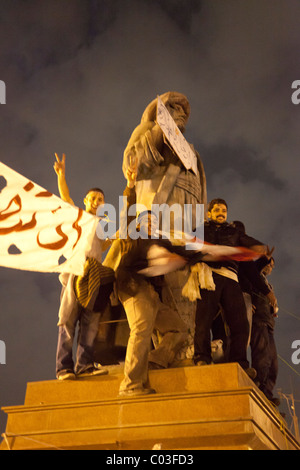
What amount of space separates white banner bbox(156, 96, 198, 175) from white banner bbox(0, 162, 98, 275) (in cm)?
296

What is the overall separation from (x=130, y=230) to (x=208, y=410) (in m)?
2.38

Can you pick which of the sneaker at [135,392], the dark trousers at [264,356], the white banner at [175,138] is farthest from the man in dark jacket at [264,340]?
the white banner at [175,138]

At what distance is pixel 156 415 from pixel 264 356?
2.20 meters

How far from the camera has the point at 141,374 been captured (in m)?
6.98

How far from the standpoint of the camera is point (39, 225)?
7734 millimetres

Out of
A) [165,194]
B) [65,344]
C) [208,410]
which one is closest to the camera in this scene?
[208,410]

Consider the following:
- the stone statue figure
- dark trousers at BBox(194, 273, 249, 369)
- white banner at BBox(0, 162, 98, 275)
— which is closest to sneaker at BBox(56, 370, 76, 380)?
white banner at BBox(0, 162, 98, 275)

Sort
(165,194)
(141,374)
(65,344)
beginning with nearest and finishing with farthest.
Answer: (141,374) → (65,344) → (165,194)

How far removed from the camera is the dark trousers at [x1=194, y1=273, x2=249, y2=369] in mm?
7348

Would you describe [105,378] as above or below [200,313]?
below

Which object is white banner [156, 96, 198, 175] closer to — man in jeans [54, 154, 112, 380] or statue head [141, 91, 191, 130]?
statue head [141, 91, 191, 130]
